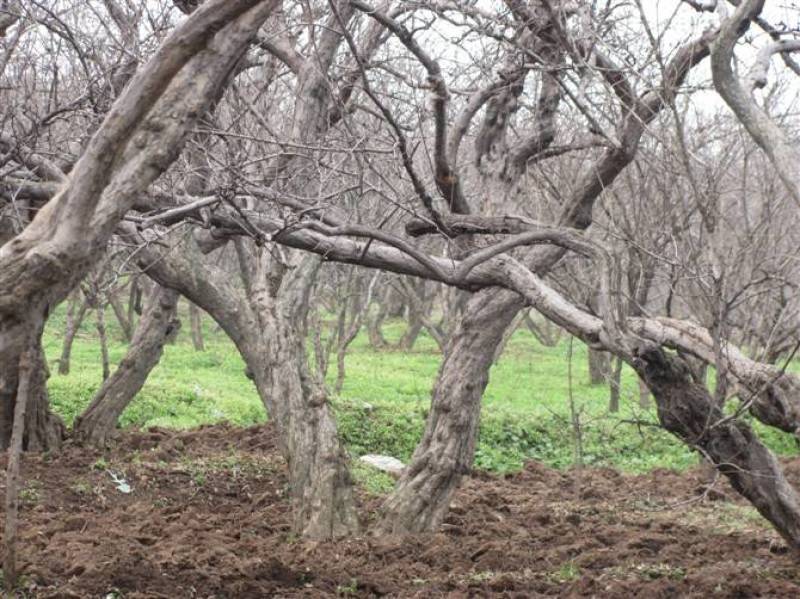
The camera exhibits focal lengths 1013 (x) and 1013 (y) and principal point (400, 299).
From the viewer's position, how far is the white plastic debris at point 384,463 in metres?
10.5

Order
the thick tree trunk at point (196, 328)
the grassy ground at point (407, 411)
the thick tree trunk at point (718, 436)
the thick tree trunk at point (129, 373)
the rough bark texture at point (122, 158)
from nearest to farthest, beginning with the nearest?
1. the rough bark texture at point (122, 158)
2. the thick tree trunk at point (718, 436)
3. the thick tree trunk at point (129, 373)
4. the grassy ground at point (407, 411)
5. the thick tree trunk at point (196, 328)

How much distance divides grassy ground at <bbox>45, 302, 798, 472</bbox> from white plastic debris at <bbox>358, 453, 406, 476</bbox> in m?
0.53

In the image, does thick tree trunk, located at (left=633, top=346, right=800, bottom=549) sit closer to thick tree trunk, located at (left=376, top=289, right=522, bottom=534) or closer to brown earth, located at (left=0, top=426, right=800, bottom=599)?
brown earth, located at (left=0, top=426, right=800, bottom=599)

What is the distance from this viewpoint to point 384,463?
10820 mm

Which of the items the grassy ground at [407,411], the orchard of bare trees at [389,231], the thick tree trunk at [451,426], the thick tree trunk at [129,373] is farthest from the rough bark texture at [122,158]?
the thick tree trunk at [129,373]

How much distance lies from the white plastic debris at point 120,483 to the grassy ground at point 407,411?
143 inches

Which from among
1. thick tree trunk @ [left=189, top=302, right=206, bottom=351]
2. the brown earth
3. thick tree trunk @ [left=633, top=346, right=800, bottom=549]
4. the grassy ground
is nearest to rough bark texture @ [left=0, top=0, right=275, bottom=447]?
the brown earth

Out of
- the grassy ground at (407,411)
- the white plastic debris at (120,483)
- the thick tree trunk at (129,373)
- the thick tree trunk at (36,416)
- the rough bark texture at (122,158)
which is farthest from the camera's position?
the grassy ground at (407,411)

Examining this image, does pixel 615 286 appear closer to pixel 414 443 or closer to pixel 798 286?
pixel 798 286

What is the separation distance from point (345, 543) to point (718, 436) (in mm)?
2403

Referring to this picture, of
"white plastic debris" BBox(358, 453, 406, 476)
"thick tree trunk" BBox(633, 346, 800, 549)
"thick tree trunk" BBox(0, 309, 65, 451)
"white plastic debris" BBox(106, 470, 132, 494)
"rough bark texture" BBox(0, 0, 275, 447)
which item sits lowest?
"white plastic debris" BBox(106, 470, 132, 494)

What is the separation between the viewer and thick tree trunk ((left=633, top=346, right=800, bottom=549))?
5.00 m

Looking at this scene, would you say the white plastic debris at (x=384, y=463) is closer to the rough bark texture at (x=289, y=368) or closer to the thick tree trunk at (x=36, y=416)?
the rough bark texture at (x=289, y=368)

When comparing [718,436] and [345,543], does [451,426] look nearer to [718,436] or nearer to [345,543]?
[345,543]
